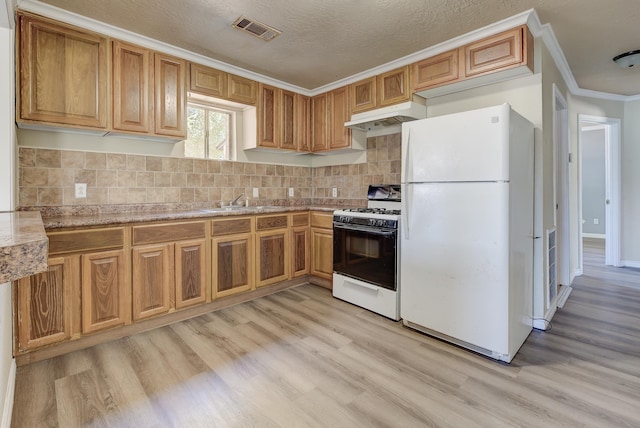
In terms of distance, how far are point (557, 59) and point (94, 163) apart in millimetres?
4187

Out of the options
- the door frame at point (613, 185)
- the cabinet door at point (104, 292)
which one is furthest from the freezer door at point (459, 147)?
the door frame at point (613, 185)

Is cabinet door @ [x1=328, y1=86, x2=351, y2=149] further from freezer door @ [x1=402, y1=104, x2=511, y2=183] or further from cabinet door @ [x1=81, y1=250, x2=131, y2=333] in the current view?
cabinet door @ [x1=81, y1=250, x2=131, y2=333]

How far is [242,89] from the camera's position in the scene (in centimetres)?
327

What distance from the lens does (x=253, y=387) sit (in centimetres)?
174

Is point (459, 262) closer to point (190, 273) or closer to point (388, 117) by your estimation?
point (388, 117)

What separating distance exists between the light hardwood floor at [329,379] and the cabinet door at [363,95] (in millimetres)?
2172

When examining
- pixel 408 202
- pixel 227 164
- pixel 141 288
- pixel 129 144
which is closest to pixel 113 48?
pixel 129 144

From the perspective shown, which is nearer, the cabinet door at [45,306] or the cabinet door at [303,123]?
the cabinet door at [45,306]

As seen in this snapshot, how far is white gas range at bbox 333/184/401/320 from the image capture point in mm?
2602

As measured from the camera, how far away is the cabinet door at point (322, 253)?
3346 millimetres

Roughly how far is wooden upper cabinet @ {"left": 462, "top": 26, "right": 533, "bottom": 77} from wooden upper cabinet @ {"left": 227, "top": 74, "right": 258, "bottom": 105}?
2.06 metres

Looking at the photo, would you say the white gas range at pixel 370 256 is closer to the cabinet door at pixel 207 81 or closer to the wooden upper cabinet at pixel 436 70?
the wooden upper cabinet at pixel 436 70

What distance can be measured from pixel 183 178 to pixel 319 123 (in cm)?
173

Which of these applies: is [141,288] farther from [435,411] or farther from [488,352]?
[488,352]
